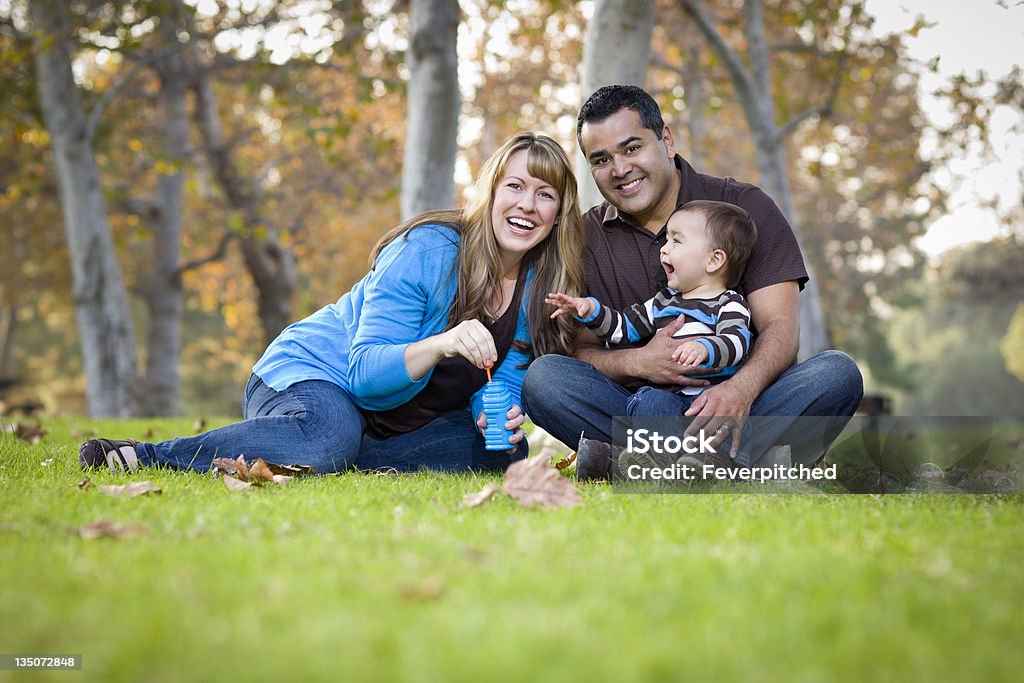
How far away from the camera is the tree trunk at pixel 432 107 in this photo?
336 inches

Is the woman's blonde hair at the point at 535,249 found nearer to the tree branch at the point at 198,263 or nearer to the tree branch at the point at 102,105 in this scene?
the tree branch at the point at 102,105

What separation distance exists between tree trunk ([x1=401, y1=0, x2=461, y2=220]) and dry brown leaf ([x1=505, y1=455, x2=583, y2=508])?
18.5ft

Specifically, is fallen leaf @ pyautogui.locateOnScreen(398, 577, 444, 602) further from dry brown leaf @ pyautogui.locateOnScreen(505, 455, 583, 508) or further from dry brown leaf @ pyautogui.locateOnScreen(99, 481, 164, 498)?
dry brown leaf @ pyautogui.locateOnScreen(99, 481, 164, 498)

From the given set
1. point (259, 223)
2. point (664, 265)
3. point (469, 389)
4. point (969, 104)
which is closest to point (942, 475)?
point (664, 265)

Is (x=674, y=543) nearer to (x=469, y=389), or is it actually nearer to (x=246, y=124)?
(x=469, y=389)

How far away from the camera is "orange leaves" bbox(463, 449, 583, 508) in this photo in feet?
10.0

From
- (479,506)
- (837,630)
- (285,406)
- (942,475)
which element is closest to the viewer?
(837,630)

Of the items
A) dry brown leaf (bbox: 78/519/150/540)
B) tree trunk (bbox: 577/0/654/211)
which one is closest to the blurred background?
tree trunk (bbox: 577/0/654/211)

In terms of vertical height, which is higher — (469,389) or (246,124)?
(246,124)

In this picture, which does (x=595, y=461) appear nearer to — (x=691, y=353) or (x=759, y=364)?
(x=691, y=353)

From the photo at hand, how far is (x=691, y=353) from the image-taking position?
3.78 m

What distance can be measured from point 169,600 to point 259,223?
1518cm

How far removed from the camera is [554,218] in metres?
4.23

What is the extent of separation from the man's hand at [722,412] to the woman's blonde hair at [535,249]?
2.69 feet
